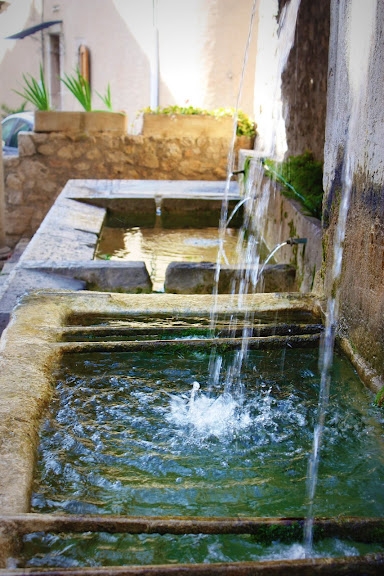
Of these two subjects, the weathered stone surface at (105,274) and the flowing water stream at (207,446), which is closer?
the flowing water stream at (207,446)

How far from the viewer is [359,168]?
2498 millimetres

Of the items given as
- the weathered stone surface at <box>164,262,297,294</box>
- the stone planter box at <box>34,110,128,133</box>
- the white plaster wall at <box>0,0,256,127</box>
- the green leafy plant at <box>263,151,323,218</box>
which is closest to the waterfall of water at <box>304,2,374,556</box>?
the weathered stone surface at <box>164,262,297,294</box>

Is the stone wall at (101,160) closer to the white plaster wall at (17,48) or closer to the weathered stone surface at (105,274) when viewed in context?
the weathered stone surface at (105,274)

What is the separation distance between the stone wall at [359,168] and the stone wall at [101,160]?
5331 millimetres

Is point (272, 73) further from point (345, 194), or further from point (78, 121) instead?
point (345, 194)

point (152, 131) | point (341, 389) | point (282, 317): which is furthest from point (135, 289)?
point (152, 131)

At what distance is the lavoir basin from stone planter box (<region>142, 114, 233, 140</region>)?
555 centimetres

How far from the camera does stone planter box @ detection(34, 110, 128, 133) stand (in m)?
8.20

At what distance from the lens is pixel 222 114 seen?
26.7 ft

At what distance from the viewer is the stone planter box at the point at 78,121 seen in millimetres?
8203

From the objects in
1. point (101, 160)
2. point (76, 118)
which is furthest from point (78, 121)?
point (101, 160)

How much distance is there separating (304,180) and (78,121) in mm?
4500

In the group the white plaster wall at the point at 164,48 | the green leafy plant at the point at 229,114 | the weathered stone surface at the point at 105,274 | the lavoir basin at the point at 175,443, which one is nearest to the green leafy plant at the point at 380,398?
the lavoir basin at the point at 175,443

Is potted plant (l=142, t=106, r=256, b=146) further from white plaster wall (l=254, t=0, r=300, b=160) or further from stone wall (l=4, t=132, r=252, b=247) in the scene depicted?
white plaster wall (l=254, t=0, r=300, b=160)
